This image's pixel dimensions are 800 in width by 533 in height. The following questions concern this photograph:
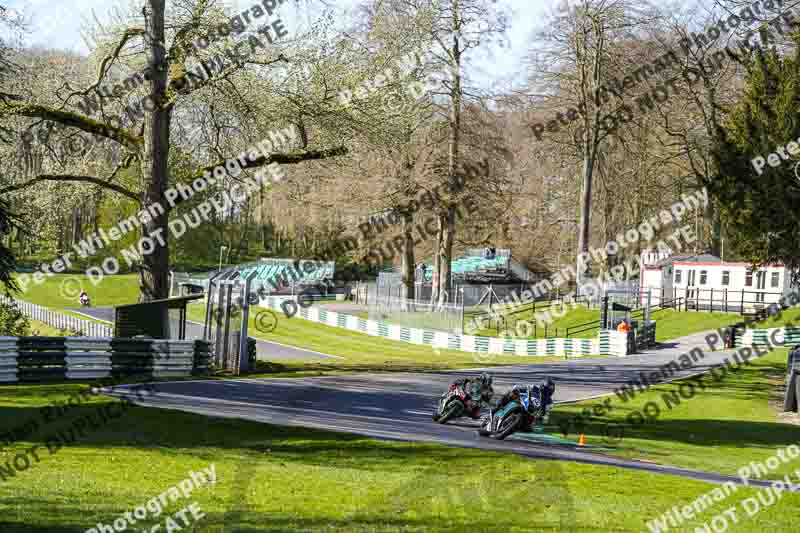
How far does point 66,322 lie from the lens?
3841cm

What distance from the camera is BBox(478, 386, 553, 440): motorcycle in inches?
535

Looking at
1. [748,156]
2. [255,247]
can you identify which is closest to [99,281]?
[255,247]

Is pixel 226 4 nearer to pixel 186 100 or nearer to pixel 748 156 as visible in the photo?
pixel 186 100

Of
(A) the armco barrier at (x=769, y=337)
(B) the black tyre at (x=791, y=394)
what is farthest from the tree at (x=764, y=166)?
(A) the armco barrier at (x=769, y=337)

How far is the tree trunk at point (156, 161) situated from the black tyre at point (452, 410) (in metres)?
10.00

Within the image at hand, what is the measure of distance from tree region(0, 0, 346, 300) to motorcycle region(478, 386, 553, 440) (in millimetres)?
10238

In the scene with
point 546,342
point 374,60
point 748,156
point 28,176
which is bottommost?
point 546,342

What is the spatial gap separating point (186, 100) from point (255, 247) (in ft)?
257

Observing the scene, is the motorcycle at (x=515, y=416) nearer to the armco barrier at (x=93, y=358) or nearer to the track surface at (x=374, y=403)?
the track surface at (x=374, y=403)

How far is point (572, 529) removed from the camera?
8.05 meters

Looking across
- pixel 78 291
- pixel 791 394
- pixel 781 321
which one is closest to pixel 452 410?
pixel 791 394

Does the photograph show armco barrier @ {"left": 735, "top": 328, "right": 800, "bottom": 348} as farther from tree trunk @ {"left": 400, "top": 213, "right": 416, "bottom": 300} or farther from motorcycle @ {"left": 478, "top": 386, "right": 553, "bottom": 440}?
motorcycle @ {"left": 478, "top": 386, "right": 553, "bottom": 440}

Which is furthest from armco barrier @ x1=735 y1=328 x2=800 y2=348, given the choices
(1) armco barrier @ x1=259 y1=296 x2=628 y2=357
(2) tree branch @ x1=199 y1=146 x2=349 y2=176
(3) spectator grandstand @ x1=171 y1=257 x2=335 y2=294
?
(3) spectator grandstand @ x1=171 y1=257 x2=335 y2=294

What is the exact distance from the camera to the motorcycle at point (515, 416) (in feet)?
44.6
